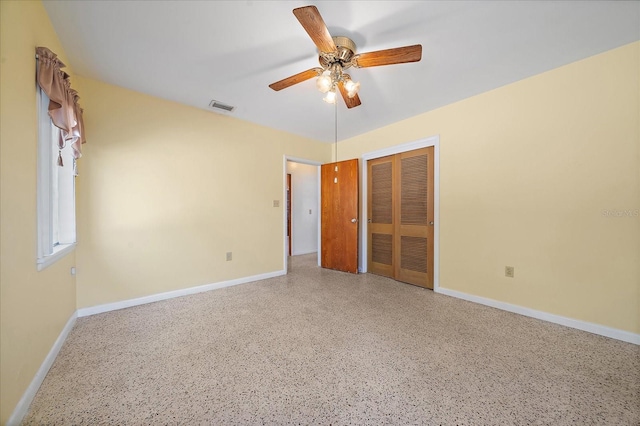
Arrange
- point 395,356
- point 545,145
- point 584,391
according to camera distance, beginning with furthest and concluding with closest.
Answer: point 545,145 < point 395,356 < point 584,391

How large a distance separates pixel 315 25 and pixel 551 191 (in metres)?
2.61

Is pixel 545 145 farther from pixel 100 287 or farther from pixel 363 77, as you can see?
pixel 100 287

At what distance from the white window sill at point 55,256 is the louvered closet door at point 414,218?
12.1 feet

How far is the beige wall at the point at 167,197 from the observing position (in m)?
2.39

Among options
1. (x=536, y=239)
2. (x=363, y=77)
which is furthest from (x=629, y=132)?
(x=363, y=77)

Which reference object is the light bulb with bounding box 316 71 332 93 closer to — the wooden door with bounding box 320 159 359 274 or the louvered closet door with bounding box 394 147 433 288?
the louvered closet door with bounding box 394 147 433 288

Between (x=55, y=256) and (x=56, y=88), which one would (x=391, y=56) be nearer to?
(x=56, y=88)

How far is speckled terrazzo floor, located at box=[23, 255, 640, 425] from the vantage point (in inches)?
47.6

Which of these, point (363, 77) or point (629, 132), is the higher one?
point (363, 77)

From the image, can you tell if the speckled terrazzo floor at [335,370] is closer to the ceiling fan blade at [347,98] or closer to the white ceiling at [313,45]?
the ceiling fan blade at [347,98]

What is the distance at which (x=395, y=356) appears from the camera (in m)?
1.68

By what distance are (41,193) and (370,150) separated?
374 centimetres

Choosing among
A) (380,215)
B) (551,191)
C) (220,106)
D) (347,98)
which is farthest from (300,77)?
(551,191)

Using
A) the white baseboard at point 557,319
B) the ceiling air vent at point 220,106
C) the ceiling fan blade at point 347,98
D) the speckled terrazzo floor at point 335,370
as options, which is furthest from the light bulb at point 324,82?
the white baseboard at point 557,319
